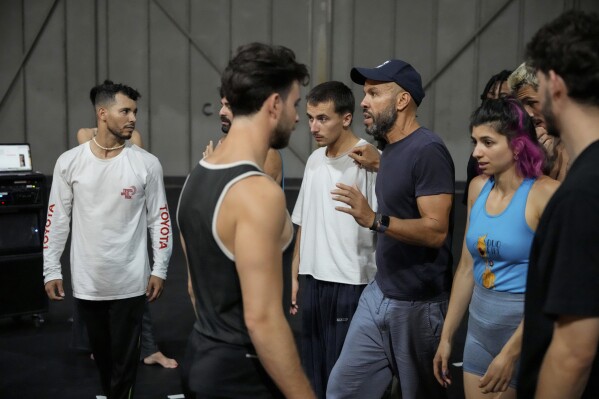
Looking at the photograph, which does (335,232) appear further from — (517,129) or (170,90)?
(170,90)

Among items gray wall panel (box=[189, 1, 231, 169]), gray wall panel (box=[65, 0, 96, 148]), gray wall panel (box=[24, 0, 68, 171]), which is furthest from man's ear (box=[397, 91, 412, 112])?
gray wall panel (box=[24, 0, 68, 171])

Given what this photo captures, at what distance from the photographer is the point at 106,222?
3.46 metres

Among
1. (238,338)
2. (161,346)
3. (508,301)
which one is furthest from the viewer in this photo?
(161,346)

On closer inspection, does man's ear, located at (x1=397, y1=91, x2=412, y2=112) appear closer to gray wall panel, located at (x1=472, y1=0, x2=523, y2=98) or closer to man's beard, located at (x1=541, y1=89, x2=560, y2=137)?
man's beard, located at (x1=541, y1=89, x2=560, y2=137)

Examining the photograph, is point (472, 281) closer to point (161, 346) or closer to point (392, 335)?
point (392, 335)

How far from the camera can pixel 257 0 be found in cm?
1239

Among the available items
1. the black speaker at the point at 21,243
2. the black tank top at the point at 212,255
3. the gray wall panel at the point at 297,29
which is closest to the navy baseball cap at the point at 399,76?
the black tank top at the point at 212,255

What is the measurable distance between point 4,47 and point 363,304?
10866 millimetres

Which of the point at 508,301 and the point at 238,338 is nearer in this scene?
the point at 238,338

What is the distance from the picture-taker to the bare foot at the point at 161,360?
180 inches

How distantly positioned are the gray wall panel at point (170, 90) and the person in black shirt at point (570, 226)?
1142 cm

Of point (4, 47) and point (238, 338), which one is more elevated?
point (4, 47)

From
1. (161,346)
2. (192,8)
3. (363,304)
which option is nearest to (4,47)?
(192,8)

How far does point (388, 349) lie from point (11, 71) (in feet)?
36.0
